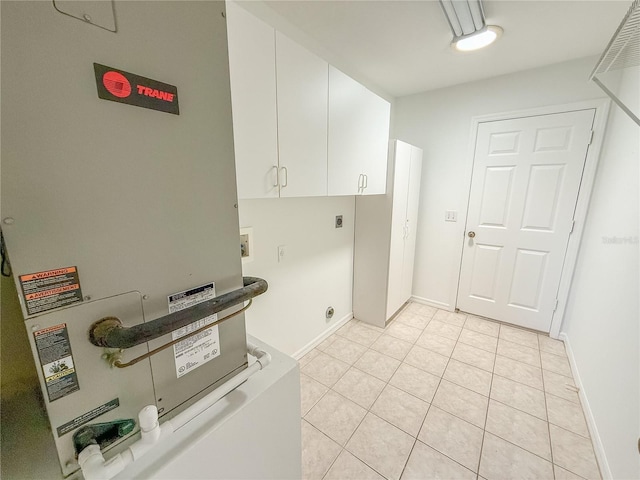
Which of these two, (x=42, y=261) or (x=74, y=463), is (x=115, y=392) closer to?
(x=74, y=463)

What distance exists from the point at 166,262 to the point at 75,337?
18 cm

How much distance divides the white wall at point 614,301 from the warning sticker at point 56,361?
1.96m

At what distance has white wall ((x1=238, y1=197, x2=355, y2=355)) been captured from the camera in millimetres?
1635

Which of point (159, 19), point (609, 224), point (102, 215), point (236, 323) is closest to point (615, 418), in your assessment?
point (609, 224)

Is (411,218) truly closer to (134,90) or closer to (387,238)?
(387,238)

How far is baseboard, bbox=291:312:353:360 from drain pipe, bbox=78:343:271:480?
5.28 feet

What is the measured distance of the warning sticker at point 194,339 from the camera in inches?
21.8

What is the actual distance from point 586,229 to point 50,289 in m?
3.24

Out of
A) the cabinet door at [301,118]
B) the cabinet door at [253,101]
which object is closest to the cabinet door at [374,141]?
the cabinet door at [301,118]

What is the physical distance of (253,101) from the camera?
1018 mm

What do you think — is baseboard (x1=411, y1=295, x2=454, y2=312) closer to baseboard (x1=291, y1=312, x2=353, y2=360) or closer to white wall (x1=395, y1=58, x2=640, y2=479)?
white wall (x1=395, y1=58, x2=640, y2=479)

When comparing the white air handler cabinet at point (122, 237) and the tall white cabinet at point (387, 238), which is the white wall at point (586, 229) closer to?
the tall white cabinet at point (387, 238)

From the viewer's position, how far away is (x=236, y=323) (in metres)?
0.67

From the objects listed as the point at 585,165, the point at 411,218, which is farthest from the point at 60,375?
the point at 585,165
